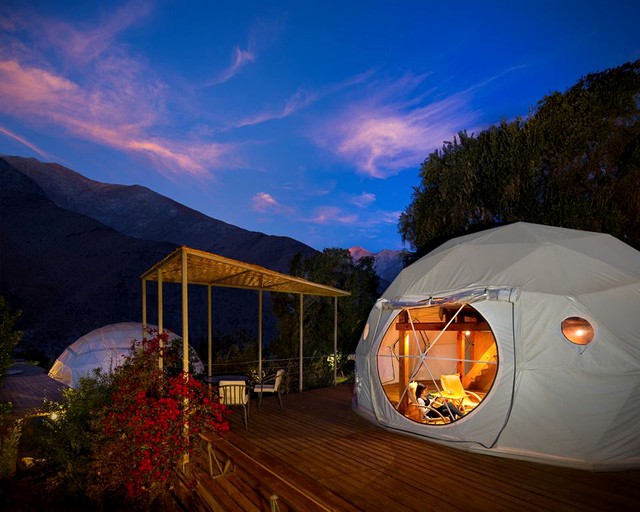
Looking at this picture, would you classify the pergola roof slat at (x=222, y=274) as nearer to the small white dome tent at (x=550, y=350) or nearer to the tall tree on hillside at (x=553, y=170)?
the small white dome tent at (x=550, y=350)

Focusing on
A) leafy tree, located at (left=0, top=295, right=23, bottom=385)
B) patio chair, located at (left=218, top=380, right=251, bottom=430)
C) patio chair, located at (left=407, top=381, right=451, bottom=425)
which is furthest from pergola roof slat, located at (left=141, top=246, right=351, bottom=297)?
patio chair, located at (left=407, top=381, right=451, bottom=425)

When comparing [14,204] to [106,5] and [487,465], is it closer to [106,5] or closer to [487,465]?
[106,5]

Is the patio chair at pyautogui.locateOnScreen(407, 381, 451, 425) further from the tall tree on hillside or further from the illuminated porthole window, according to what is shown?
the tall tree on hillside

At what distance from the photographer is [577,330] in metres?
4.42

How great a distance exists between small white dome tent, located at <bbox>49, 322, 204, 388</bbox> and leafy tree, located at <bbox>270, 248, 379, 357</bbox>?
323cm

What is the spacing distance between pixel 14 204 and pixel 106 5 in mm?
30560

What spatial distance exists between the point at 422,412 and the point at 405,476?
240cm

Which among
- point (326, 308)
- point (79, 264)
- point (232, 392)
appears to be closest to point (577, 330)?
point (232, 392)

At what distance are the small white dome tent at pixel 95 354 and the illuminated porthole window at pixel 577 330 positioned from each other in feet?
26.9

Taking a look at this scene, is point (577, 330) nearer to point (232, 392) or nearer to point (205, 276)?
point (232, 392)

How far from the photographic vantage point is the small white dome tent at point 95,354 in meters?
10.0

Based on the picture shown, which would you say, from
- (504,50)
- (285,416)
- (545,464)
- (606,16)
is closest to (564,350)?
(545,464)

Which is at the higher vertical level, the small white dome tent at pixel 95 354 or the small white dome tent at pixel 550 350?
the small white dome tent at pixel 550 350

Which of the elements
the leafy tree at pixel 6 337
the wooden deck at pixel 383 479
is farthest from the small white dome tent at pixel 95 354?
the wooden deck at pixel 383 479
